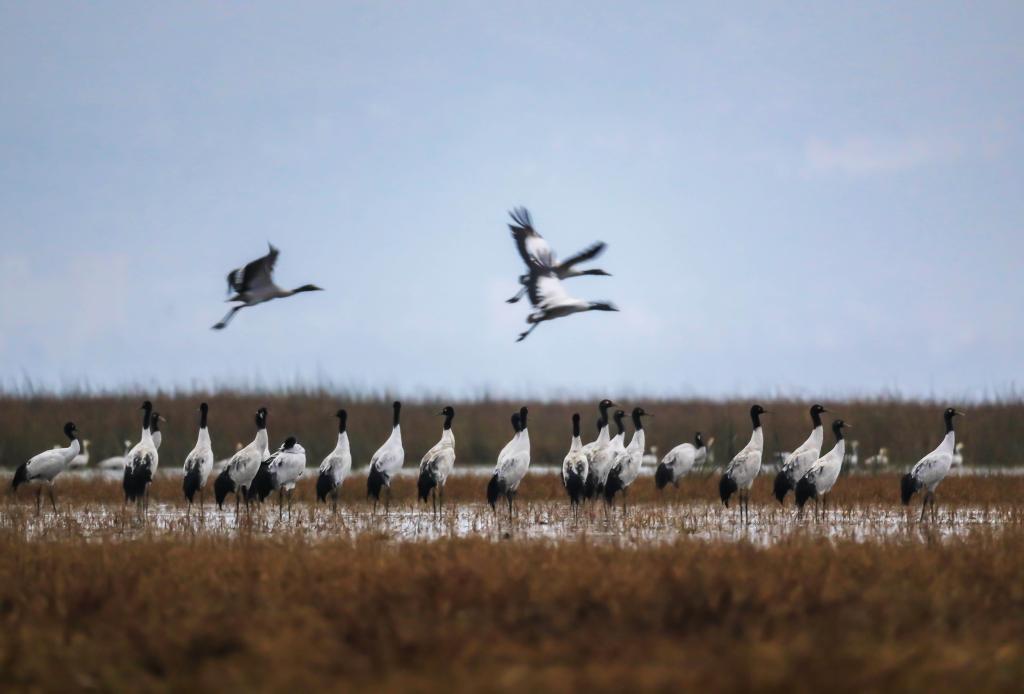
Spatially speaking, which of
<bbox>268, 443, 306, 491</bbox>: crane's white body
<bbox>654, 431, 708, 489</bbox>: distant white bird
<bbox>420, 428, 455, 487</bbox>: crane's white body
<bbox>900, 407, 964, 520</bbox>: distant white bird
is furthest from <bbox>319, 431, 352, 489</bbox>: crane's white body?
<bbox>900, 407, 964, 520</bbox>: distant white bird

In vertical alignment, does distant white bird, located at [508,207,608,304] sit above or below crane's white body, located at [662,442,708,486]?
above

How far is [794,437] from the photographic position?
29.7 m

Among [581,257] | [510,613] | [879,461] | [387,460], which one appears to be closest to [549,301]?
[581,257]

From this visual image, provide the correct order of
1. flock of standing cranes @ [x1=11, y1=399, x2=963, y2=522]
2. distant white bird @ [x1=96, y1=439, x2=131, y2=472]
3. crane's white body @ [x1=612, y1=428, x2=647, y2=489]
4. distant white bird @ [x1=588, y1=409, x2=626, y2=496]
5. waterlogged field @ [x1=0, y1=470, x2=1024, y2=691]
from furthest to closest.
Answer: distant white bird @ [x1=96, y1=439, x2=131, y2=472]
crane's white body @ [x1=612, y1=428, x2=647, y2=489]
distant white bird @ [x1=588, y1=409, x2=626, y2=496]
flock of standing cranes @ [x1=11, y1=399, x2=963, y2=522]
waterlogged field @ [x1=0, y1=470, x2=1024, y2=691]

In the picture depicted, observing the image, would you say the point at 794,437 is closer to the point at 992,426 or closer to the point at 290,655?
the point at 992,426

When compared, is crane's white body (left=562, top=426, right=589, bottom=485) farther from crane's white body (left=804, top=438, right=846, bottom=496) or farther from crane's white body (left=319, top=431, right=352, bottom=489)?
crane's white body (left=319, top=431, right=352, bottom=489)

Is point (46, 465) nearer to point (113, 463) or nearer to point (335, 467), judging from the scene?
point (335, 467)

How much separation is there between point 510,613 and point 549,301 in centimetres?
705

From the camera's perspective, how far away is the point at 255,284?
1362 cm

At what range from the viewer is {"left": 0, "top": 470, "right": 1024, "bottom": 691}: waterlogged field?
573 cm

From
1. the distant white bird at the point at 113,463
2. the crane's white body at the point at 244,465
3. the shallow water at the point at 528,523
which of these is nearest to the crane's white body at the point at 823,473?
the shallow water at the point at 528,523

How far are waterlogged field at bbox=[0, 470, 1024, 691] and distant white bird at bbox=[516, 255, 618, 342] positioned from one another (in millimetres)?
2965

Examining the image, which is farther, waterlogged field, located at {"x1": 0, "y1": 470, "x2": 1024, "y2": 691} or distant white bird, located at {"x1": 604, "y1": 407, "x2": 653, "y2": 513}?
distant white bird, located at {"x1": 604, "y1": 407, "x2": 653, "y2": 513}

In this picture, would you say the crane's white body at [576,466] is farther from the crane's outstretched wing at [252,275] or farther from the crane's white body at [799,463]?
the crane's outstretched wing at [252,275]
